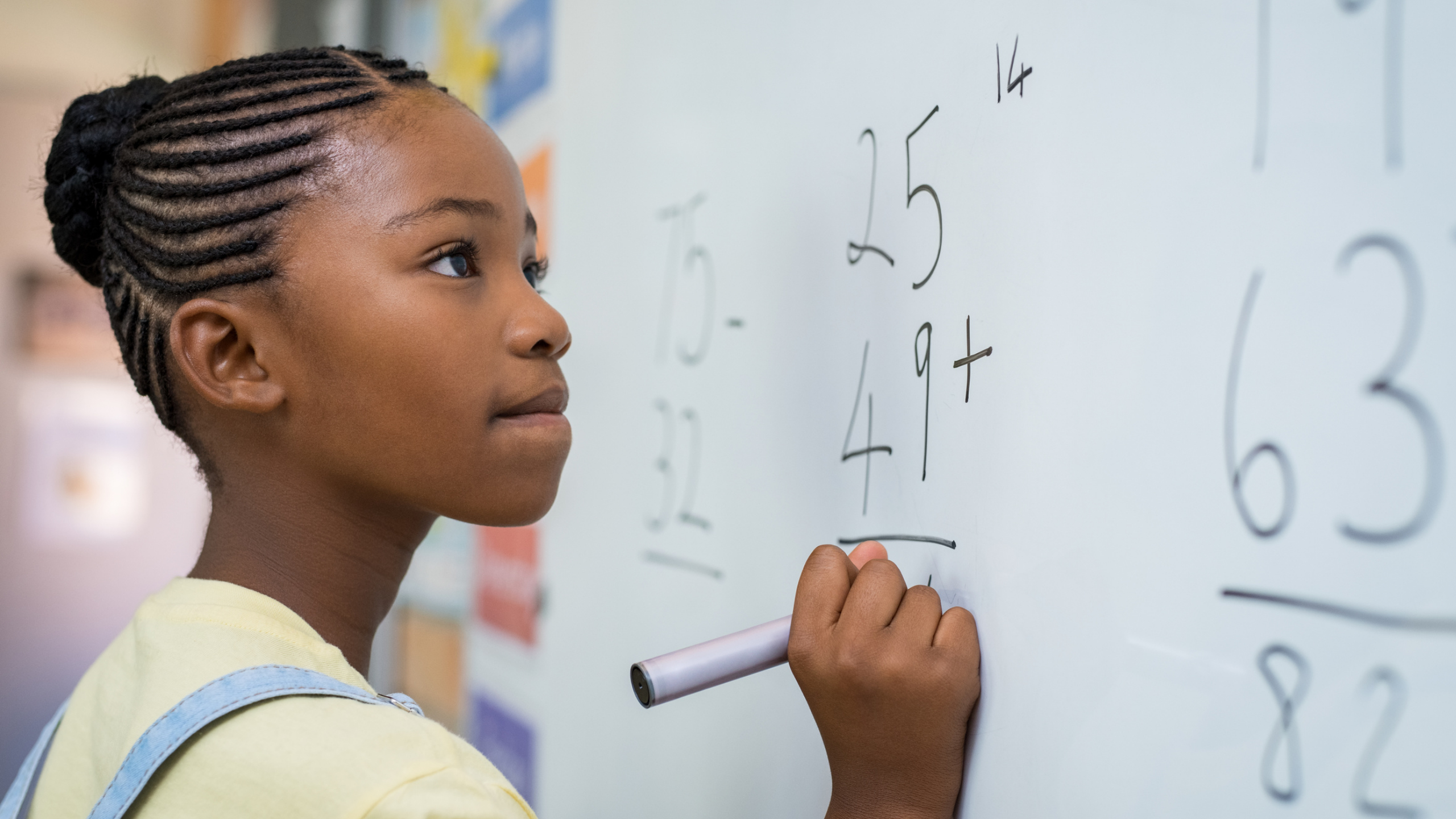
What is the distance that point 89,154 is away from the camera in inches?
21.0

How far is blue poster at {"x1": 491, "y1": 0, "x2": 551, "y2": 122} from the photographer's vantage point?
899 millimetres

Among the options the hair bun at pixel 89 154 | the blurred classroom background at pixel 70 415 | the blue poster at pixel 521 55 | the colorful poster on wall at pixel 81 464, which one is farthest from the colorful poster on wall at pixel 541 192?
the colorful poster on wall at pixel 81 464

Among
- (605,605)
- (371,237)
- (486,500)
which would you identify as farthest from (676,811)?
(371,237)

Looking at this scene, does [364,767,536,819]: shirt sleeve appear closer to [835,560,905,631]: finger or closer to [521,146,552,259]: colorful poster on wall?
[835,560,905,631]: finger

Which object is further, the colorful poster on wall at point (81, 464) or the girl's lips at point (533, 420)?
the colorful poster on wall at point (81, 464)

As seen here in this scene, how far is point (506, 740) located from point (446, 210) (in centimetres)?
64

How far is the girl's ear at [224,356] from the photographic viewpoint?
0.46m

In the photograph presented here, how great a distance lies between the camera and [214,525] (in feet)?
1.64

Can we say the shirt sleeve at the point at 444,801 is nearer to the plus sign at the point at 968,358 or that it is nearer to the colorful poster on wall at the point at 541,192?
the plus sign at the point at 968,358

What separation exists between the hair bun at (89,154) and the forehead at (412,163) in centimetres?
15

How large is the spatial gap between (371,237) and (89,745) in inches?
10.9

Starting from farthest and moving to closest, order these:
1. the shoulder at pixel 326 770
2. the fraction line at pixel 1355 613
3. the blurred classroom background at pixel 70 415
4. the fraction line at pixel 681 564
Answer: the blurred classroom background at pixel 70 415 < the fraction line at pixel 681 564 < the shoulder at pixel 326 770 < the fraction line at pixel 1355 613

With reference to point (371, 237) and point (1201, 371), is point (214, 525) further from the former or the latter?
point (1201, 371)

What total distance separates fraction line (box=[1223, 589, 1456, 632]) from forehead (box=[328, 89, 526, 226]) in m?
0.36
